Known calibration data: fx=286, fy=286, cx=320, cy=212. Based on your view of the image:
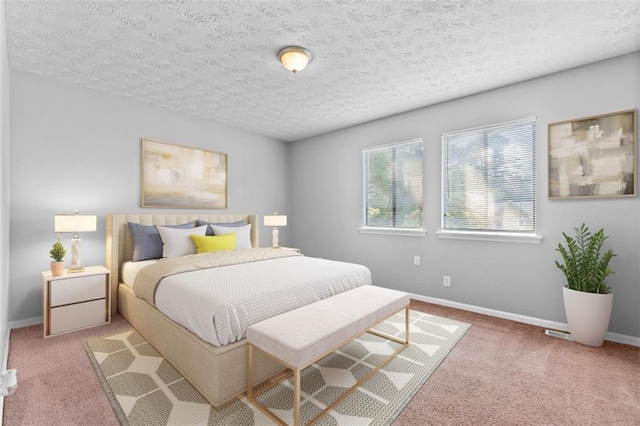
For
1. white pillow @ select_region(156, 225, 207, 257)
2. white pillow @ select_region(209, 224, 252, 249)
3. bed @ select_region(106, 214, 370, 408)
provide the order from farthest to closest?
white pillow @ select_region(209, 224, 252, 249) < white pillow @ select_region(156, 225, 207, 257) < bed @ select_region(106, 214, 370, 408)

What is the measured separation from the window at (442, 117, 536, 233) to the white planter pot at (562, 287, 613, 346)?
0.79 meters

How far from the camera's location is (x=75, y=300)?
279 centimetres

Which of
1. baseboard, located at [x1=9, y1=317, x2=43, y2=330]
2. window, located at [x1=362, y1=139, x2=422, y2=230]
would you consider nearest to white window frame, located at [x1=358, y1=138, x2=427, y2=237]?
window, located at [x1=362, y1=139, x2=422, y2=230]

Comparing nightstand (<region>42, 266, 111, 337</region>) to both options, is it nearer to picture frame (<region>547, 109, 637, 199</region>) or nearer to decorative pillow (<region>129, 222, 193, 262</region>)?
decorative pillow (<region>129, 222, 193, 262</region>)

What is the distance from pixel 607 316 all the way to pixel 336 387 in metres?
2.41

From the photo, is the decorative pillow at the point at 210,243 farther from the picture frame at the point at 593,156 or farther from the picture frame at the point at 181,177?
the picture frame at the point at 593,156

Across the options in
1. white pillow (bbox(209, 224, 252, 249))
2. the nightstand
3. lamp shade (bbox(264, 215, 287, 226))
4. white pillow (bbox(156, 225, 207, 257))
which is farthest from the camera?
lamp shade (bbox(264, 215, 287, 226))

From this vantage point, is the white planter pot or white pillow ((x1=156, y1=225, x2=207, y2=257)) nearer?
the white planter pot

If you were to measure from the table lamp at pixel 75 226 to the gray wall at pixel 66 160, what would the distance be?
9.1 inches

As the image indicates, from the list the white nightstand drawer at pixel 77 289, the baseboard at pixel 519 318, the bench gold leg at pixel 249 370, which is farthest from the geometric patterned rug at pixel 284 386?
the baseboard at pixel 519 318

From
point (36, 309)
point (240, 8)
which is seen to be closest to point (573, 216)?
point (240, 8)

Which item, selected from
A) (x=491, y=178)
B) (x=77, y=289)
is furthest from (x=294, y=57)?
(x=77, y=289)

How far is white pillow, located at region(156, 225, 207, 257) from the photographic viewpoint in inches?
131

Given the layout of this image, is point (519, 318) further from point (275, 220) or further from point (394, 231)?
point (275, 220)
